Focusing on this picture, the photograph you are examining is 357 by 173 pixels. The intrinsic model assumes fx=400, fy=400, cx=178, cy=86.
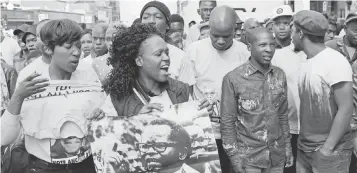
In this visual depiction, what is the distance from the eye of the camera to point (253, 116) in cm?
329

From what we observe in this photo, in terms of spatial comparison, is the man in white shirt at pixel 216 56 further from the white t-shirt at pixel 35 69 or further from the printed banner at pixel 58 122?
the printed banner at pixel 58 122

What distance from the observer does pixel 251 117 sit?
3.30m

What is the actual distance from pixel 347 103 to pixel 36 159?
238cm

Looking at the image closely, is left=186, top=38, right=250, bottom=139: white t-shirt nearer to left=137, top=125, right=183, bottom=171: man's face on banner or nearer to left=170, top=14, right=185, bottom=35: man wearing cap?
left=137, top=125, right=183, bottom=171: man's face on banner

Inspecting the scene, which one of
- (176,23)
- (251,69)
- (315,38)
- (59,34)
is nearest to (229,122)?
(251,69)

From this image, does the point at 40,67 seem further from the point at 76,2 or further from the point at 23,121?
the point at 76,2

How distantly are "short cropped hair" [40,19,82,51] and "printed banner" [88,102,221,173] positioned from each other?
66cm

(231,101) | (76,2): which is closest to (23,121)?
(231,101)

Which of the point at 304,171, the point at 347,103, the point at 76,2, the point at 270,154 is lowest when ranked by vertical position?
the point at 304,171

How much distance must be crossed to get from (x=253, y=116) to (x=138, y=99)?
1.14m

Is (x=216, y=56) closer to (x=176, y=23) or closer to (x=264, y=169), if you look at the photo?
(x=264, y=169)

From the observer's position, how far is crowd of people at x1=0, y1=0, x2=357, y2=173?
8.54ft

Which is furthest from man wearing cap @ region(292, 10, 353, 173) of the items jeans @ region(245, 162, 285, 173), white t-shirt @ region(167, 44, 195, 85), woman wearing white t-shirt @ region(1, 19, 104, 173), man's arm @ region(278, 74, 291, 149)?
woman wearing white t-shirt @ region(1, 19, 104, 173)

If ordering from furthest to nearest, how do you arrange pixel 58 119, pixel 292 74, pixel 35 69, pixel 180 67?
pixel 292 74, pixel 180 67, pixel 35 69, pixel 58 119
